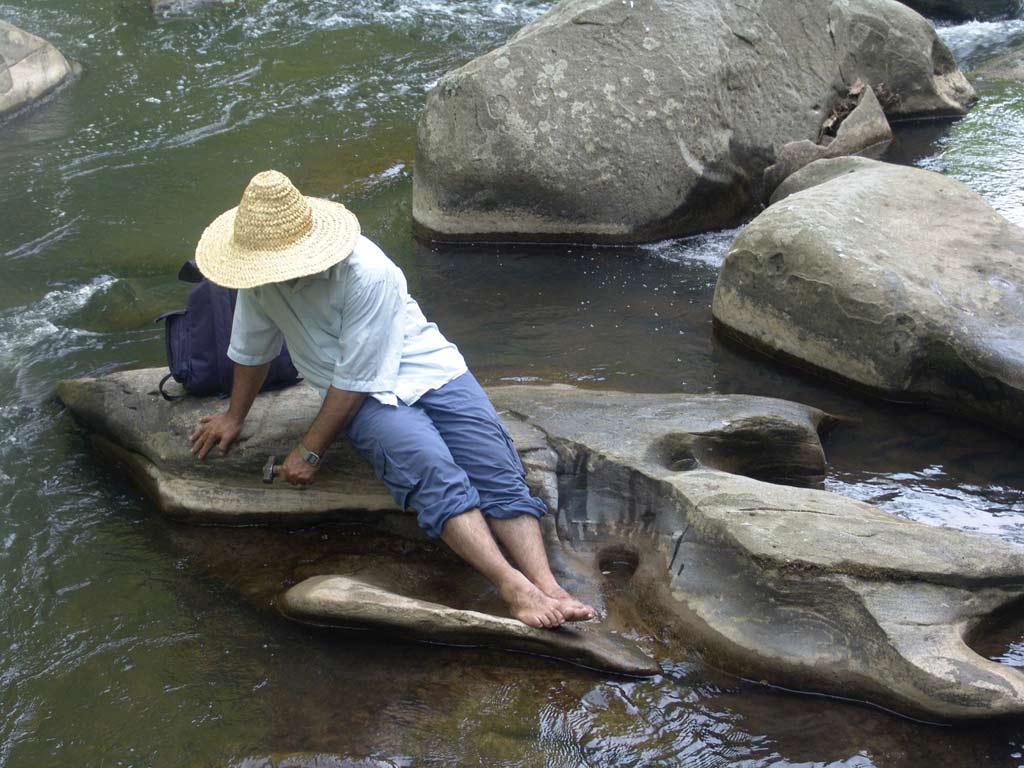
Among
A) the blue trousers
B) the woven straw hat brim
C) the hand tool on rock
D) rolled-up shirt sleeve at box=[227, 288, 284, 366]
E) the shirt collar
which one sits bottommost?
the hand tool on rock

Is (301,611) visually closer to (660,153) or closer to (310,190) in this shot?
(660,153)

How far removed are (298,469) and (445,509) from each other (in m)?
0.69

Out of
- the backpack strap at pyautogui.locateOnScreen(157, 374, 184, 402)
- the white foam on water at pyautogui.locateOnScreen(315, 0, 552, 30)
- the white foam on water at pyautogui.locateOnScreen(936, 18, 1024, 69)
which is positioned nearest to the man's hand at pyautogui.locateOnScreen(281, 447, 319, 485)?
the backpack strap at pyautogui.locateOnScreen(157, 374, 184, 402)

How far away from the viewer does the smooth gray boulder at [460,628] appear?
3.67 m

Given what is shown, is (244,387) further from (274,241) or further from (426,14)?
(426,14)

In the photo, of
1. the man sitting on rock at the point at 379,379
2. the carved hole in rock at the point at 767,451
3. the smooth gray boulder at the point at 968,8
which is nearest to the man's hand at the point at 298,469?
the man sitting on rock at the point at 379,379

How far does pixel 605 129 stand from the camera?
7152 millimetres

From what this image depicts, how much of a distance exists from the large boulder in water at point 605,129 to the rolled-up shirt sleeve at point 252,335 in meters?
3.26

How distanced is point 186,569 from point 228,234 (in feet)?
4.45

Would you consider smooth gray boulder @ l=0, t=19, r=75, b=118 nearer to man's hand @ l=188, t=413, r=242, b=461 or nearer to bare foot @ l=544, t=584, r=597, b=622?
man's hand @ l=188, t=413, r=242, b=461

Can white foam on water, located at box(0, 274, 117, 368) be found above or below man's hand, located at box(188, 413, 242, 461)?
below

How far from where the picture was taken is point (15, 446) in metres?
5.14

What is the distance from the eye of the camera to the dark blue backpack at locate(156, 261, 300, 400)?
4.60 m

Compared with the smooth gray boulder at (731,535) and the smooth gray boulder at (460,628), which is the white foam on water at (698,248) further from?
the smooth gray boulder at (460,628)
